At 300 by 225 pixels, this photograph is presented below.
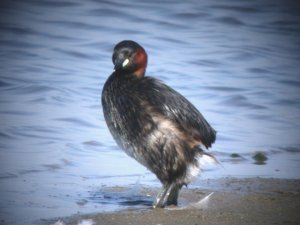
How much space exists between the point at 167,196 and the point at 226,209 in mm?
577

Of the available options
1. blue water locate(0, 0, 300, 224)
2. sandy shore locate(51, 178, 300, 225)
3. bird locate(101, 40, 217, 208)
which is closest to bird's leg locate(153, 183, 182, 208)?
bird locate(101, 40, 217, 208)

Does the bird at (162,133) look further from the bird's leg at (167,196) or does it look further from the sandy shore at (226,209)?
the sandy shore at (226,209)

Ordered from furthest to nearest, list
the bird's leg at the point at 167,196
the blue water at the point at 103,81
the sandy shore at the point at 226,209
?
1. the blue water at the point at 103,81
2. the bird's leg at the point at 167,196
3. the sandy shore at the point at 226,209

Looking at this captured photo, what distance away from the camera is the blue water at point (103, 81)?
23.4 feet

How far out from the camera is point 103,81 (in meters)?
11.4

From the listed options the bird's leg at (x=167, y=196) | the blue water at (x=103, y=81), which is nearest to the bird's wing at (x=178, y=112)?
the bird's leg at (x=167, y=196)

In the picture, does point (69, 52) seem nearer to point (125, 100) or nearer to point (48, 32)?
point (48, 32)

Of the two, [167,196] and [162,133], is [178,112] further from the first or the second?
[167,196]

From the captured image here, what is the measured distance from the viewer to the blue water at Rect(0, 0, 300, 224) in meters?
7.13

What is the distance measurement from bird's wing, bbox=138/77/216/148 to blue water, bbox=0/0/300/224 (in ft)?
3.08

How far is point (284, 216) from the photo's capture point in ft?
18.3

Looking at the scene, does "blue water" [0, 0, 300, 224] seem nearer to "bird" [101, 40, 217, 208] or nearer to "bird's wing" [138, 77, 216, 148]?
"bird" [101, 40, 217, 208]

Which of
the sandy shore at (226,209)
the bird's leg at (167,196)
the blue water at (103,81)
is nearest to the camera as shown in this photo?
the sandy shore at (226,209)

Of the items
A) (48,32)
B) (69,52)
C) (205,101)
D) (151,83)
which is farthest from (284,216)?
(48,32)
